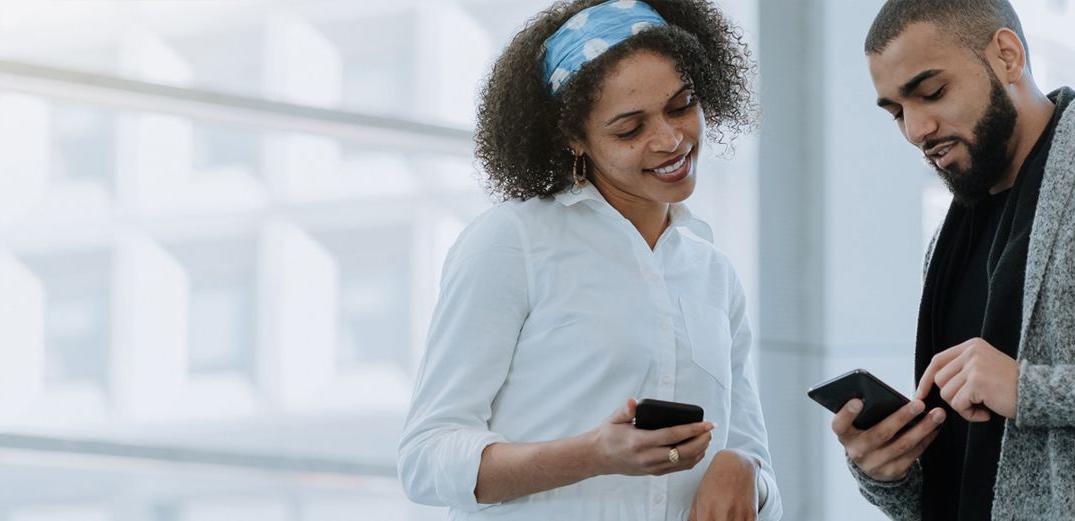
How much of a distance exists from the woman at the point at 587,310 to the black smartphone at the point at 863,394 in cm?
16

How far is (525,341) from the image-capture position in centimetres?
205

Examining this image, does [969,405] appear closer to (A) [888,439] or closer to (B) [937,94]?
(A) [888,439]

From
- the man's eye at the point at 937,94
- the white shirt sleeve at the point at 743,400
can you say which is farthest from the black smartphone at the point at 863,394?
the man's eye at the point at 937,94

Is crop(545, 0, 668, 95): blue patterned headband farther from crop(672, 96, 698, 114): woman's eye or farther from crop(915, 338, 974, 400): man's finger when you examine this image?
crop(915, 338, 974, 400): man's finger

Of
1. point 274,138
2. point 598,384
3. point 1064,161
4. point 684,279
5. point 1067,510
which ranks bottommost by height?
point 1067,510

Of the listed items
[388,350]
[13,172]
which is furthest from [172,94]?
[388,350]

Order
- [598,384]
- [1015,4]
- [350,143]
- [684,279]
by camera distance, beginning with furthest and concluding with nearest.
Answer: [1015,4]
[350,143]
[684,279]
[598,384]

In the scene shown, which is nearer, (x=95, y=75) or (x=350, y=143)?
(x=95, y=75)

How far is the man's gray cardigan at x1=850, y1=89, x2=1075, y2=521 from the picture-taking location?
68.8 inches

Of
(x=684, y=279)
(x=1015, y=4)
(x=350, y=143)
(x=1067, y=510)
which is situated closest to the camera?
(x=1067, y=510)

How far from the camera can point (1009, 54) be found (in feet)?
6.46

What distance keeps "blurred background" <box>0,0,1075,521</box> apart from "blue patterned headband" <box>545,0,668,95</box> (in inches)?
70.9

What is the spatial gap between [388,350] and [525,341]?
2035 mm

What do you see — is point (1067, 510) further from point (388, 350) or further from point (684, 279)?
point (388, 350)
